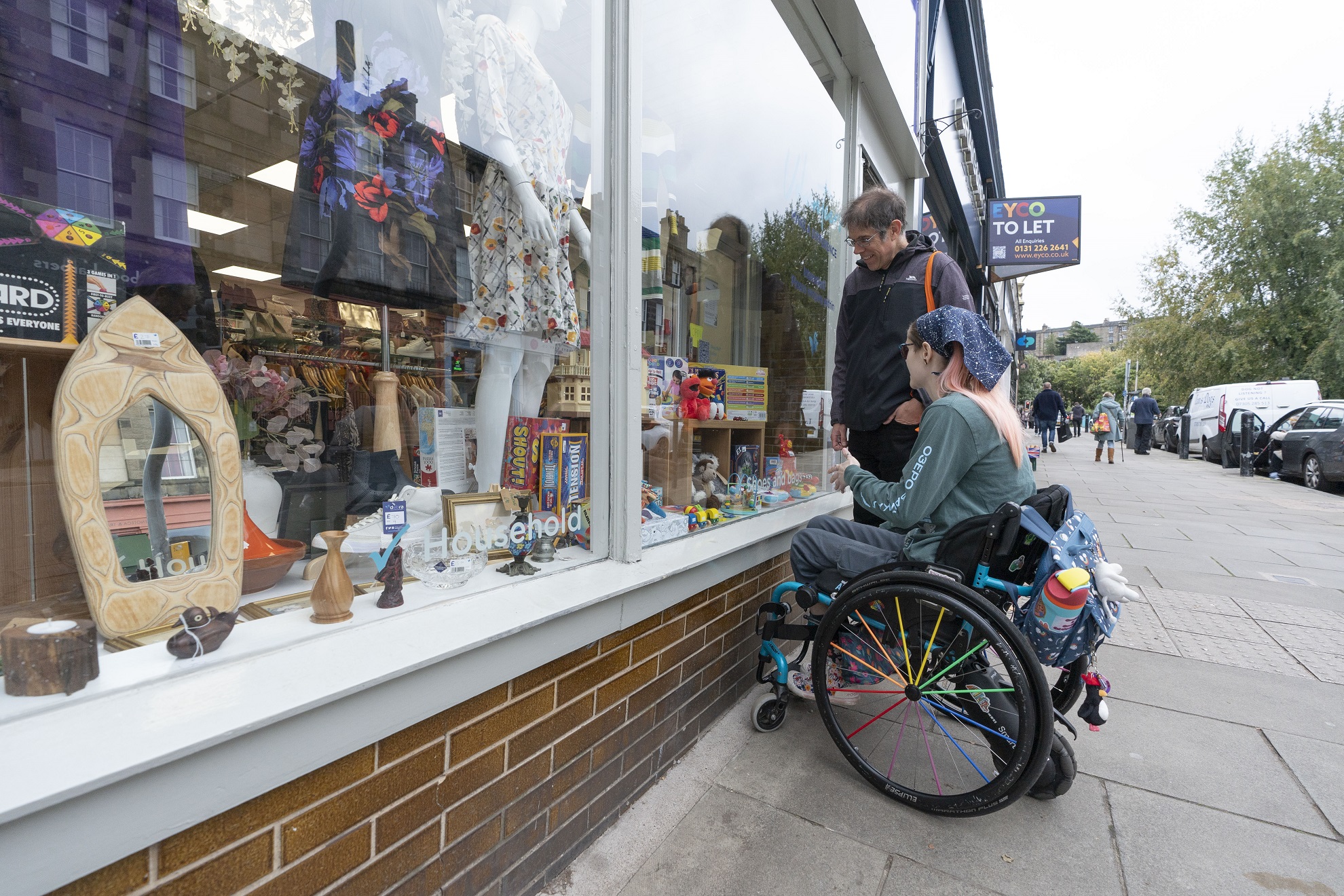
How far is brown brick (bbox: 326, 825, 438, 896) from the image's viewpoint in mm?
1213

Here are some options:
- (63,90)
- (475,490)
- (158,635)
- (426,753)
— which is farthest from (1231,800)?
(63,90)

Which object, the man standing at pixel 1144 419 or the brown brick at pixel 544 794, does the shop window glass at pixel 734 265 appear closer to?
the brown brick at pixel 544 794

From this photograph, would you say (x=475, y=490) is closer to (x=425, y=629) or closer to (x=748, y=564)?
(x=425, y=629)

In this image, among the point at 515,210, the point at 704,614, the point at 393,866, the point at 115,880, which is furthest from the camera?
Answer: the point at 704,614

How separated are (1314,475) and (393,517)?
14.6 meters

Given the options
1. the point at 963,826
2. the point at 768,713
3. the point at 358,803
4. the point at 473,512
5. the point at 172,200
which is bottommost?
the point at 963,826

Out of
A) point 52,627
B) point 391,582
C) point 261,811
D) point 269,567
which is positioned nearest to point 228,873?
point 261,811

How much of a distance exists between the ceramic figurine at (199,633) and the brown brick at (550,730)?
2.25ft

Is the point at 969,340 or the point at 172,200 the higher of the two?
the point at 172,200

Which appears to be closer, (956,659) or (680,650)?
(956,659)

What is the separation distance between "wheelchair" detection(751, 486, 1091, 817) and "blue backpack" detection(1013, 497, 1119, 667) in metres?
0.06

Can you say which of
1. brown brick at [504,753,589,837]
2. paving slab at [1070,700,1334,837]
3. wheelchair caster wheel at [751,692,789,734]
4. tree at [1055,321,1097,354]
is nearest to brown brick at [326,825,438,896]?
brown brick at [504,753,589,837]

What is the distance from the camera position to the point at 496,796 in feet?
4.96

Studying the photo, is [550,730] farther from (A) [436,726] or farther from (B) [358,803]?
(B) [358,803]
